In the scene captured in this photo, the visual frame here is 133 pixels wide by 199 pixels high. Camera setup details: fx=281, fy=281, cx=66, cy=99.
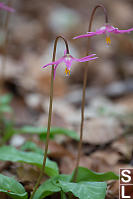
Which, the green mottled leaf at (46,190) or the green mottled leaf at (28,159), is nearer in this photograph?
the green mottled leaf at (46,190)

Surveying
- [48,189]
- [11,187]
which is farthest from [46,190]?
[11,187]

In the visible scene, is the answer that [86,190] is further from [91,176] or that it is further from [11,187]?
[11,187]

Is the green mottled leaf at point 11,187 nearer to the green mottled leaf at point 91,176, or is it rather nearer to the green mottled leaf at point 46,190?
the green mottled leaf at point 46,190

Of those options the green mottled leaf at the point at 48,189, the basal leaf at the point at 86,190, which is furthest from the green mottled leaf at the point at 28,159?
the basal leaf at the point at 86,190

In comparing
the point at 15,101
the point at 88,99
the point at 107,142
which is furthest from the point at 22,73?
the point at 107,142

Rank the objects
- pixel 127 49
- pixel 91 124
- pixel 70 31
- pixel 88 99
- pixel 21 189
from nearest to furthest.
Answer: pixel 21 189
pixel 91 124
pixel 88 99
pixel 127 49
pixel 70 31

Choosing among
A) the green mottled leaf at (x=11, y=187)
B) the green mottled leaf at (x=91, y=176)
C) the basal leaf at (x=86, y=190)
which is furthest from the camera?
the green mottled leaf at (x=91, y=176)

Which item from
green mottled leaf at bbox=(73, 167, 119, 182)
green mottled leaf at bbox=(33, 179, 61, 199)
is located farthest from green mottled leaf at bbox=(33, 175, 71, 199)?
green mottled leaf at bbox=(73, 167, 119, 182)

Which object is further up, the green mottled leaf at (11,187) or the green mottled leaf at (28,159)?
the green mottled leaf at (28,159)

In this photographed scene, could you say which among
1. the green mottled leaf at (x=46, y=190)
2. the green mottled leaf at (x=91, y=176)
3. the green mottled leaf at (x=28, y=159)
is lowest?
the green mottled leaf at (x=46, y=190)

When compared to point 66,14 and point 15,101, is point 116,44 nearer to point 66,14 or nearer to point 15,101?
point 66,14

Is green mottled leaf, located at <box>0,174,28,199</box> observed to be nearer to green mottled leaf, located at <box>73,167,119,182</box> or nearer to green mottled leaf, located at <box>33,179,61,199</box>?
green mottled leaf, located at <box>33,179,61,199</box>
